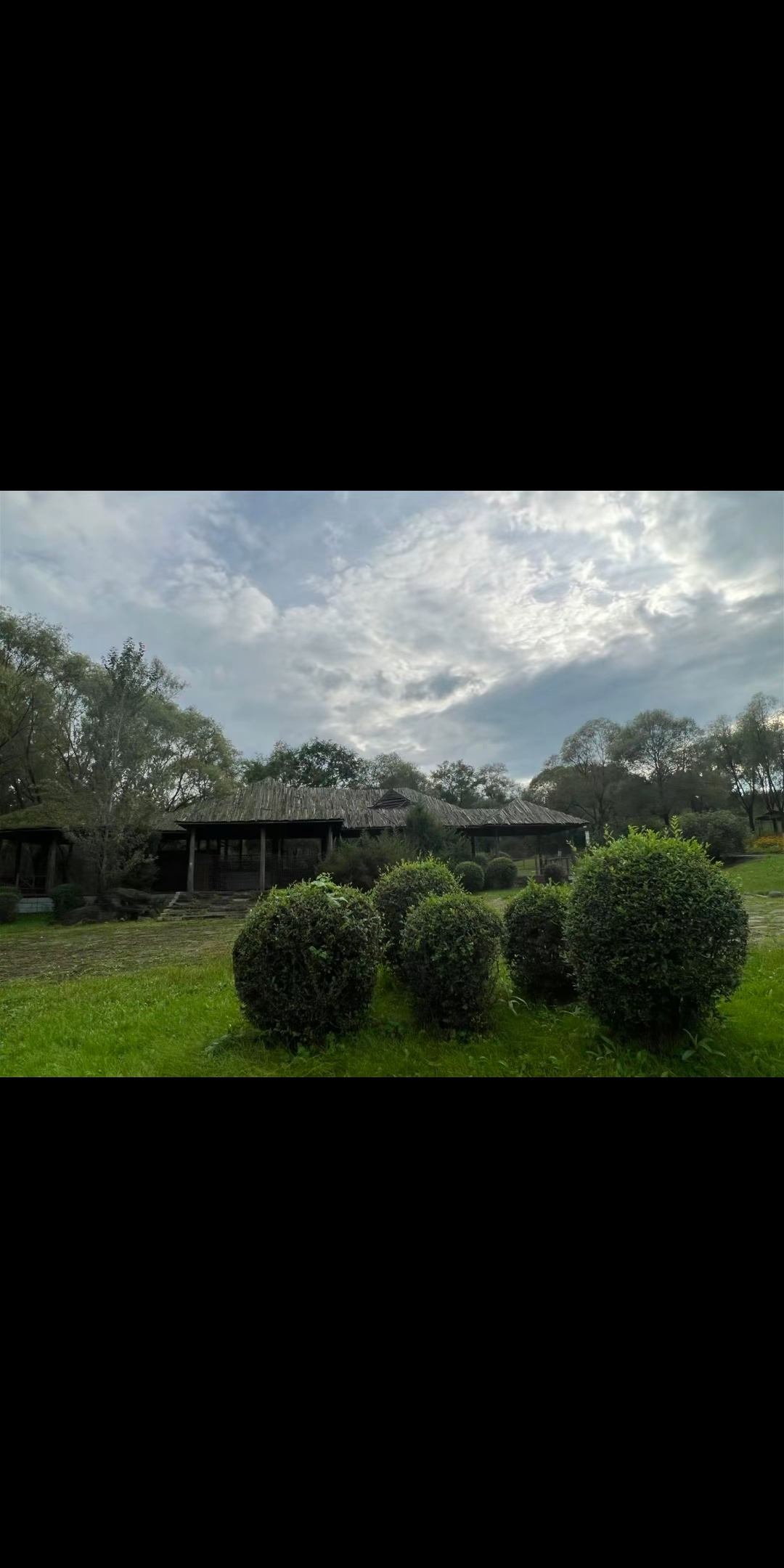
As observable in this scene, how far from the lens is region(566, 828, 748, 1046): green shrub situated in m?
2.06

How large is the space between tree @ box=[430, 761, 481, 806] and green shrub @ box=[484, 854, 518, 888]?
45.4 inches

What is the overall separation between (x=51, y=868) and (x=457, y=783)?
446 cm

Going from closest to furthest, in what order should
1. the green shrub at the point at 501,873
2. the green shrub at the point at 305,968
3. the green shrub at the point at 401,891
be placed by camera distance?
the green shrub at the point at 305,968 < the green shrub at the point at 401,891 < the green shrub at the point at 501,873

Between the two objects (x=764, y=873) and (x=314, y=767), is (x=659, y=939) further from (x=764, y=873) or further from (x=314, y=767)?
(x=314, y=767)

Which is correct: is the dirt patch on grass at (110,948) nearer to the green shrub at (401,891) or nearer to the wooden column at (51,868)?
the wooden column at (51,868)

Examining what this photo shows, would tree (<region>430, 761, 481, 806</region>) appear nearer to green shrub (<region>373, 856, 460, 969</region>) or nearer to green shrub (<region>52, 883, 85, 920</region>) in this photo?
green shrub (<region>373, 856, 460, 969</region>)

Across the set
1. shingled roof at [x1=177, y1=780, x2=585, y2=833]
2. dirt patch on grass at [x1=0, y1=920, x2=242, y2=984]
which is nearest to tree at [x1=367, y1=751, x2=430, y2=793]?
shingled roof at [x1=177, y1=780, x2=585, y2=833]

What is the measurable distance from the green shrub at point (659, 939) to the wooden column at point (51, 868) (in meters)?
5.56

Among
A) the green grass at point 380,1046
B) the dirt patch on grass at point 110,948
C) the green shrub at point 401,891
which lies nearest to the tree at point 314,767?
the dirt patch on grass at point 110,948

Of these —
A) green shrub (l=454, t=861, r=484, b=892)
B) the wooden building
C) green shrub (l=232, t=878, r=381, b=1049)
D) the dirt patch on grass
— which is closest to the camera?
green shrub (l=232, t=878, r=381, b=1049)

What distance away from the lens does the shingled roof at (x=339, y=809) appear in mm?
5488
